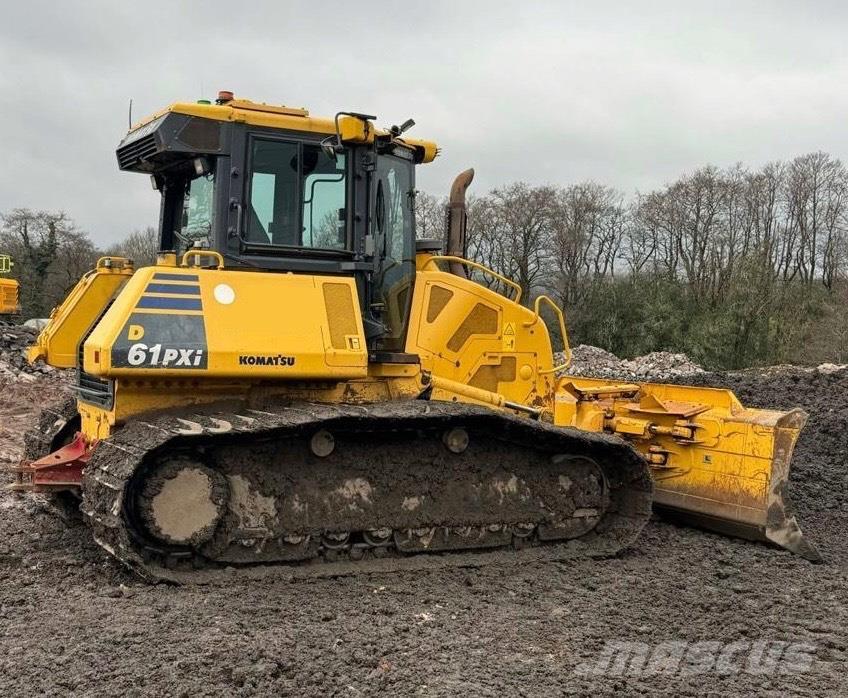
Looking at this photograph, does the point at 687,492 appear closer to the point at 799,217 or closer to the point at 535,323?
the point at 535,323

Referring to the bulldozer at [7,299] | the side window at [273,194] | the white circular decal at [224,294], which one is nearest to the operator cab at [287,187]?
the side window at [273,194]

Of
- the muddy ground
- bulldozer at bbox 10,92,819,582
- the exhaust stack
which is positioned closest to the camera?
the muddy ground

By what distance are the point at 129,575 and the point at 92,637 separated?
1.11 metres

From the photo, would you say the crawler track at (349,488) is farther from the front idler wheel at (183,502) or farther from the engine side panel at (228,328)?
the engine side panel at (228,328)

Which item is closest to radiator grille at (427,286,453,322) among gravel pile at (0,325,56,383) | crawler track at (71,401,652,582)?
crawler track at (71,401,652,582)

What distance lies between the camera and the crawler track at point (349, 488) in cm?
513

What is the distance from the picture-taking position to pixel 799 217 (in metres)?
36.9

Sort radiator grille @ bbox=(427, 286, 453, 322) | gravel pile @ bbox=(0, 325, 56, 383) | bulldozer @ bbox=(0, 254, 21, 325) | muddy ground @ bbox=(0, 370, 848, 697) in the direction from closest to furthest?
muddy ground @ bbox=(0, 370, 848, 697)
radiator grille @ bbox=(427, 286, 453, 322)
gravel pile @ bbox=(0, 325, 56, 383)
bulldozer @ bbox=(0, 254, 21, 325)

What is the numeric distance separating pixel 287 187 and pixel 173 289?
1142 millimetres

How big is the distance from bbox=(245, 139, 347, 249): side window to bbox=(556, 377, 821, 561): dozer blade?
8.75 ft

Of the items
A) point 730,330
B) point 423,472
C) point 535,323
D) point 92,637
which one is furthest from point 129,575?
point 730,330

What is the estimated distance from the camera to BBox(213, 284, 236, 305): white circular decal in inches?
215

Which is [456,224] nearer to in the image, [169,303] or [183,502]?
[169,303]

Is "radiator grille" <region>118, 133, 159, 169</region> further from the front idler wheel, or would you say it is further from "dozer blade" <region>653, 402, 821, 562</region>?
"dozer blade" <region>653, 402, 821, 562</region>
